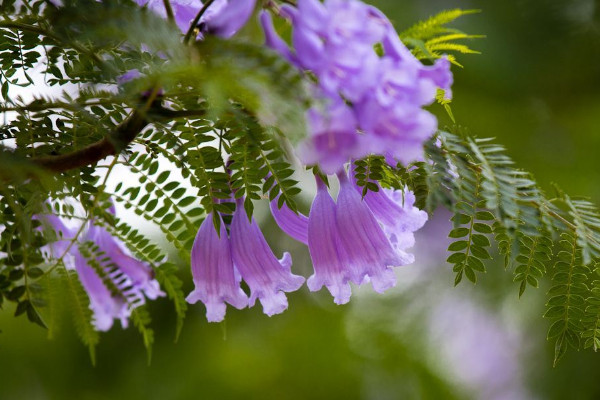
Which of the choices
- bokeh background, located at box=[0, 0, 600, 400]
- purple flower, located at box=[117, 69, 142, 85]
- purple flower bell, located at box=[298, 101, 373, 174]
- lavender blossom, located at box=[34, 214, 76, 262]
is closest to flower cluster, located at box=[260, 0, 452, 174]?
purple flower bell, located at box=[298, 101, 373, 174]

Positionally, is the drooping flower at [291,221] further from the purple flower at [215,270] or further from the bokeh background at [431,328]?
the bokeh background at [431,328]

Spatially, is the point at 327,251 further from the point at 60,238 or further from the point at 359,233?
the point at 60,238

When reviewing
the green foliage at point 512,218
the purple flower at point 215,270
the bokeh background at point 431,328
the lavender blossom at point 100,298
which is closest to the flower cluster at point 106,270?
the lavender blossom at point 100,298

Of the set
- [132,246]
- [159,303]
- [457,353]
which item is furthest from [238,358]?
[132,246]

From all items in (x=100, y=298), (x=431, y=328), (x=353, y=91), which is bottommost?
(x=100, y=298)

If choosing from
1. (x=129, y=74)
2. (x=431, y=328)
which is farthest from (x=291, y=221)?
(x=431, y=328)

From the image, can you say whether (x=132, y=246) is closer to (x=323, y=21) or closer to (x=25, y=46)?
(x=25, y=46)
